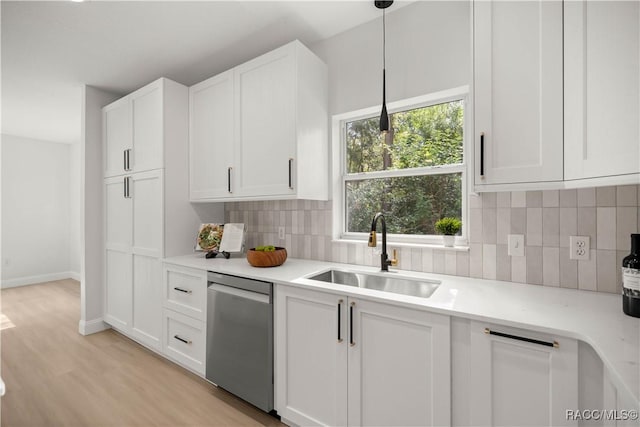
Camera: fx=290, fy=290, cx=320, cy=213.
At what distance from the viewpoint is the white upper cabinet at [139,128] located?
2488mm

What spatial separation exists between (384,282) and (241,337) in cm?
97

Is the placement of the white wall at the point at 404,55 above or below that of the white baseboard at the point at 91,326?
above

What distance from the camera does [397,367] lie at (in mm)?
1325

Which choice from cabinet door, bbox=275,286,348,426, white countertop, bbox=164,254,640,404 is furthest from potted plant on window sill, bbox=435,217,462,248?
cabinet door, bbox=275,286,348,426

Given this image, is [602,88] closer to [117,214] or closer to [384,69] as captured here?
[384,69]

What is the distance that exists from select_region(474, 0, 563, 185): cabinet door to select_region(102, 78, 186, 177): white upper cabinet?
2.33 meters

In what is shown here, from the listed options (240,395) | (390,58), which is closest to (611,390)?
(240,395)

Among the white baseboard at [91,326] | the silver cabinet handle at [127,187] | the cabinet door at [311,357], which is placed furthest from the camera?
the white baseboard at [91,326]

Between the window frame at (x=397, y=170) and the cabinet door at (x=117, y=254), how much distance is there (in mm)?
2047

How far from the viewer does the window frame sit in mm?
1850

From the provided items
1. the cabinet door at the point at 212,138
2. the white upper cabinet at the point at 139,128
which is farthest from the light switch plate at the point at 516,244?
the white upper cabinet at the point at 139,128

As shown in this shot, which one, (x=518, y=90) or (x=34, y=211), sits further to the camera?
(x=34, y=211)

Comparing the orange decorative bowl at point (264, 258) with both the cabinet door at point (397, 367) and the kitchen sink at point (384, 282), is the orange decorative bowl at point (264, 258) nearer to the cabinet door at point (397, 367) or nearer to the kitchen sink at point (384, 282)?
the kitchen sink at point (384, 282)

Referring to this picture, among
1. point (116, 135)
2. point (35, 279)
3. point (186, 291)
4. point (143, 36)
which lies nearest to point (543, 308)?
point (186, 291)
